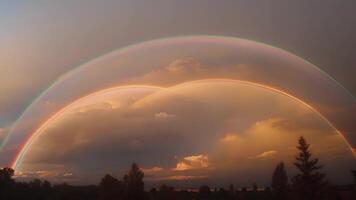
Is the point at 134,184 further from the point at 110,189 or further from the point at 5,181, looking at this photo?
the point at 5,181

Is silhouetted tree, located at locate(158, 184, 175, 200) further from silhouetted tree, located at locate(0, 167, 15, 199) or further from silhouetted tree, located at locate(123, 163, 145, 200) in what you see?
silhouetted tree, located at locate(0, 167, 15, 199)

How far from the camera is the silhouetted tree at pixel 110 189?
63.2 meters

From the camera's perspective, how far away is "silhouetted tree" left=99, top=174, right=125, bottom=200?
63188 mm

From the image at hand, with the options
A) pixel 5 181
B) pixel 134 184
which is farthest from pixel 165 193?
pixel 5 181

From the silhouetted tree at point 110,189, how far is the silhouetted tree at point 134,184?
818 millimetres

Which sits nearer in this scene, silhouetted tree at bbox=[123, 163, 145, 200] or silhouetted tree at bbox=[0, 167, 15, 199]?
silhouetted tree at bbox=[123, 163, 145, 200]

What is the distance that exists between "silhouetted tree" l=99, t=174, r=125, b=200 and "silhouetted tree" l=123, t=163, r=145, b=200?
0.82 metres

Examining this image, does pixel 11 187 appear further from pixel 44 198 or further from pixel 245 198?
pixel 245 198

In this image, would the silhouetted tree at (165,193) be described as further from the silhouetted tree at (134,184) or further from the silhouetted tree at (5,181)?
the silhouetted tree at (5,181)

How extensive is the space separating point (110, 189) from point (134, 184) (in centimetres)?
304

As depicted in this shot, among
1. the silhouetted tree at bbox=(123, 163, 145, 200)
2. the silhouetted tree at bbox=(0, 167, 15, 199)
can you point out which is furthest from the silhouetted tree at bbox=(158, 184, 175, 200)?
the silhouetted tree at bbox=(0, 167, 15, 199)

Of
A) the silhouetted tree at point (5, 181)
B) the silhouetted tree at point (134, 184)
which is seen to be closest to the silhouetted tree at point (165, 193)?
the silhouetted tree at point (134, 184)

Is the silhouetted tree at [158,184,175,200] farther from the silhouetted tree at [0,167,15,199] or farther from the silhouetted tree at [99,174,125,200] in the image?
the silhouetted tree at [0,167,15,199]

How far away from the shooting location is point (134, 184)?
64562 mm
